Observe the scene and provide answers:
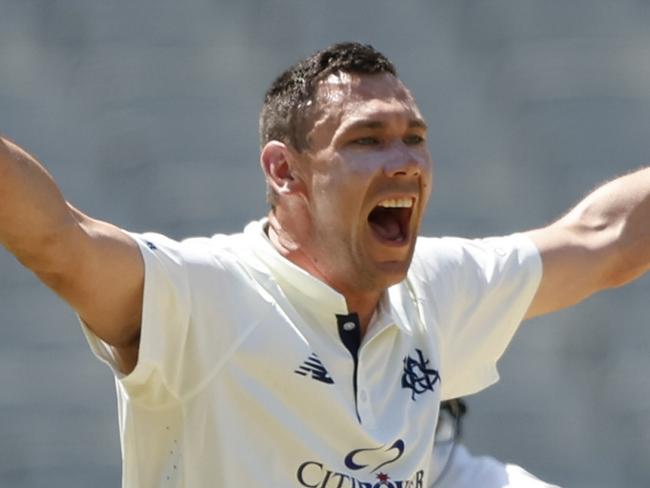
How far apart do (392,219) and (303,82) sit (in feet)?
1.13

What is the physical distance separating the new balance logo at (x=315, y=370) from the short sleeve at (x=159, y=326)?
0.26 metres

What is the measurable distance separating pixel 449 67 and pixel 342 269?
3.26 meters

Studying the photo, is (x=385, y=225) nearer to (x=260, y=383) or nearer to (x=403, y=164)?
(x=403, y=164)

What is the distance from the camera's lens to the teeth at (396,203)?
3875mm

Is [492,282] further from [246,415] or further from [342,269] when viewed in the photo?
[246,415]

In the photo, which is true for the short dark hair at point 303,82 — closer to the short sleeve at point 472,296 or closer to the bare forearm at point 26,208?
the short sleeve at point 472,296

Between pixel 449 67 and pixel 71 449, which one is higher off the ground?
pixel 449 67

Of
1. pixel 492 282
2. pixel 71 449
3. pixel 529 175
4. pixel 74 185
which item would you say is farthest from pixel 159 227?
pixel 492 282

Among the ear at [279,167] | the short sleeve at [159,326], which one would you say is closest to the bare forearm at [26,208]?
the short sleeve at [159,326]

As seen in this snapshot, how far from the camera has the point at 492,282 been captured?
13.8 feet

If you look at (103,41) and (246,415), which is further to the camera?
(103,41)

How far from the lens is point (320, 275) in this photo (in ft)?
13.0

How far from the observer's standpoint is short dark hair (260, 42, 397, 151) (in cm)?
397

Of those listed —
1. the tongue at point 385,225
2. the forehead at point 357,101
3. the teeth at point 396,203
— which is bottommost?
the tongue at point 385,225
